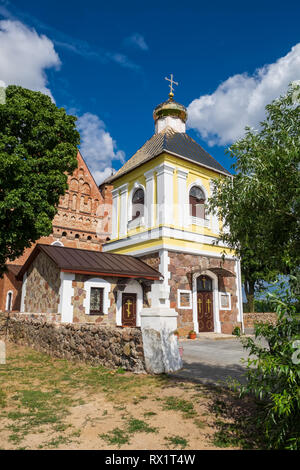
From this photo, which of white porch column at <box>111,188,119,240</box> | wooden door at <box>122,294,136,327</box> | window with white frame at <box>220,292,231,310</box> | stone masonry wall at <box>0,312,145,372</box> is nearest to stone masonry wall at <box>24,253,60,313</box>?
stone masonry wall at <box>0,312,145,372</box>

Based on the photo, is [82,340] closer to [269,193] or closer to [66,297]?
[66,297]

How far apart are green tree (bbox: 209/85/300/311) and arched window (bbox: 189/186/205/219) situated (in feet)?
36.3

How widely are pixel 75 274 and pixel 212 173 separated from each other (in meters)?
9.64

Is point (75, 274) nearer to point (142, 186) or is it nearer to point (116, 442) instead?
point (142, 186)

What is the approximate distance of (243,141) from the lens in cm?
574

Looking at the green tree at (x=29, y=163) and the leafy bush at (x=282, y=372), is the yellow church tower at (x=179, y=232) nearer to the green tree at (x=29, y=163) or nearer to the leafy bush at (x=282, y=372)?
the green tree at (x=29, y=163)

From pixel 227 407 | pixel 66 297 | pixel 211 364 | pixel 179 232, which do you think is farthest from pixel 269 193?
pixel 179 232

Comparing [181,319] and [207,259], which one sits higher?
[207,259]

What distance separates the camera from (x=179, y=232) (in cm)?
1578

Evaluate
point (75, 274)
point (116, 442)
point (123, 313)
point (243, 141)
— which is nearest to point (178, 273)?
point (123, 313)

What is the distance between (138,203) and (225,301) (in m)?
7.08
